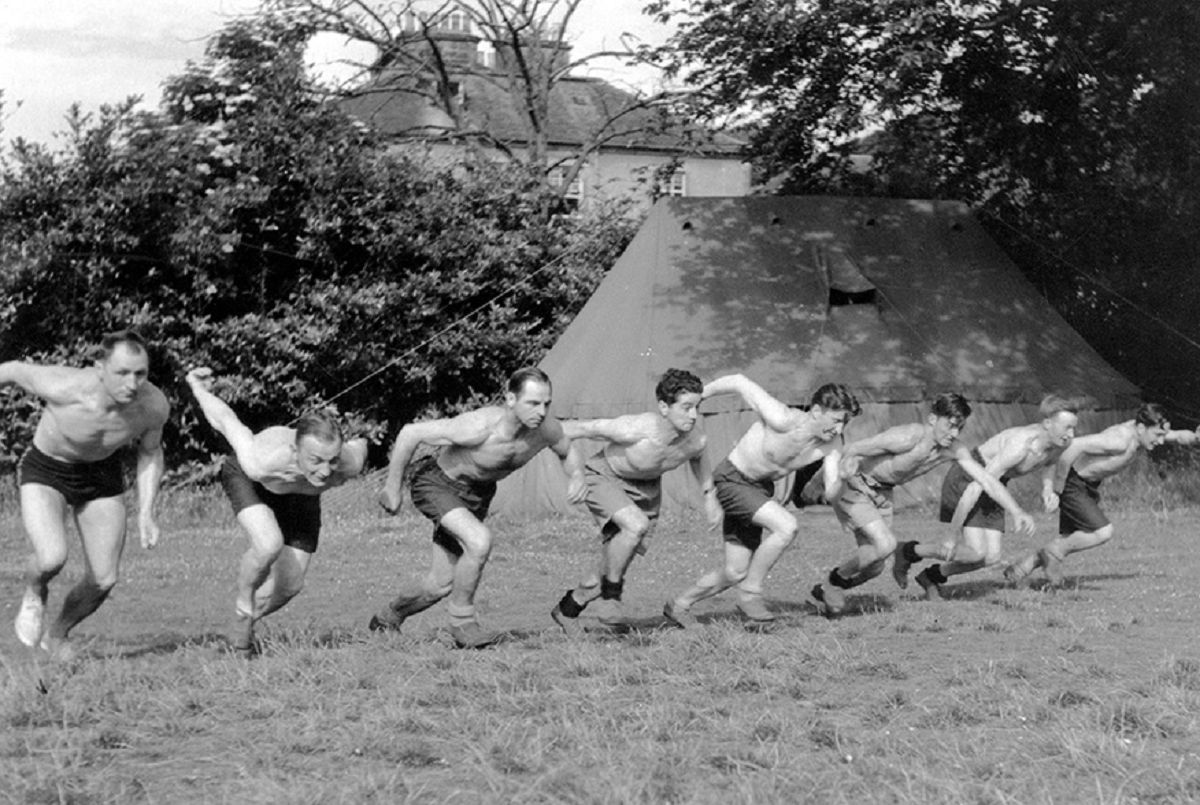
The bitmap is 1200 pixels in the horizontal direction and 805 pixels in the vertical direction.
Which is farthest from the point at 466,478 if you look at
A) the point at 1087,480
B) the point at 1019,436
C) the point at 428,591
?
the point at 1087,480

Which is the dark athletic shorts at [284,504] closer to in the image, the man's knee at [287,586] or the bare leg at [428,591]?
the man's knee at [287,586]

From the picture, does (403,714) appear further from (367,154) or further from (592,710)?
(367,154)

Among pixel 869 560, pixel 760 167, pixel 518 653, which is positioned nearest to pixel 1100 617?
pixel 869 560

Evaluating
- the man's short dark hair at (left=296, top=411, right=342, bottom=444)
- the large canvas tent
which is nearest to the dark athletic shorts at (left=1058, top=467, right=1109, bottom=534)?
the man's short dark hair at (left=296, top=411, right=342, bottom=444)

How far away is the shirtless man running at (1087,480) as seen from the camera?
45.2 feet

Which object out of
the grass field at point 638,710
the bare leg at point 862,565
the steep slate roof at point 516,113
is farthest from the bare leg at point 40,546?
the steep slate roof at point 516,113

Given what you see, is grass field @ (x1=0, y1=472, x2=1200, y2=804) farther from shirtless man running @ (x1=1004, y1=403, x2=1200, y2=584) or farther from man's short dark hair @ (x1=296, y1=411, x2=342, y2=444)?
man's short dark hair @ (x1=296, y1=411, x2=342, y2=444)

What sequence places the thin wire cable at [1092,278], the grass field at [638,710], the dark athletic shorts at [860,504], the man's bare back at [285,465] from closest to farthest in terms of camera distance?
1. the grass field at [638,710]
2. the man's bare back at [285,465]
3. the dark athletic shorts at [860,504]
4. the thin wire cable at [1092,278]

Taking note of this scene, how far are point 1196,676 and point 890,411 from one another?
14009 millimetres

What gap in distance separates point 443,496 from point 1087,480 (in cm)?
621

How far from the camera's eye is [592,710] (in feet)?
25.8

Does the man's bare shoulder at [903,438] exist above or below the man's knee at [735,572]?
above

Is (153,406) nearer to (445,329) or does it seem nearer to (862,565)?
(862,565)

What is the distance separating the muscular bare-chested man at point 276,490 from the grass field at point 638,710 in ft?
1.10
